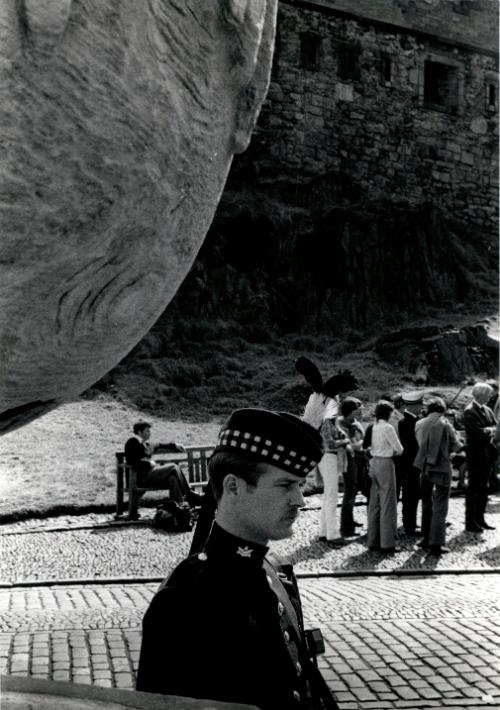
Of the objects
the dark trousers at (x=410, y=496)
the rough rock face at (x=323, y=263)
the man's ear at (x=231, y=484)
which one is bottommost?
the dark trousers at (x=410, y=496)

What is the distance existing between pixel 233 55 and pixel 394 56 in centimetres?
3096

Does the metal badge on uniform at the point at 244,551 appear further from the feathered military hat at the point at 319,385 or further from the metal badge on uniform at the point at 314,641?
the feathered military hat at the point at 319,385

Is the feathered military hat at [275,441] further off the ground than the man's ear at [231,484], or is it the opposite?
the feathered military hat at [275,441]

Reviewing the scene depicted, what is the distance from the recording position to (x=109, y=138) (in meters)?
1.50

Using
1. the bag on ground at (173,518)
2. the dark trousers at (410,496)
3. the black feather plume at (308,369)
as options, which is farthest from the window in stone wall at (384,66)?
the black feather plume at (308,369)

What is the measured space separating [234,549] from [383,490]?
21.9 ft

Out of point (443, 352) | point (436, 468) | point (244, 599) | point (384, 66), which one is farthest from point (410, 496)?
point (384, 66)

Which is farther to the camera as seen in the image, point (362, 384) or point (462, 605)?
point (362, 384)

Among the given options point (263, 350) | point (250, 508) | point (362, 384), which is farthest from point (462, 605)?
point (263, 350)

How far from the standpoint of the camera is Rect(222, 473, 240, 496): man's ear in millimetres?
2070

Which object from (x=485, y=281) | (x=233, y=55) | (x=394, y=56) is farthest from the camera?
(x=394, y=56)

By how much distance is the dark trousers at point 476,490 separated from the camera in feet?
30.9

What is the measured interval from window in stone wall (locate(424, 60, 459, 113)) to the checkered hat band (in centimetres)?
3157

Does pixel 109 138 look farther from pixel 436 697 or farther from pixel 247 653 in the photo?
pixel 436 697
